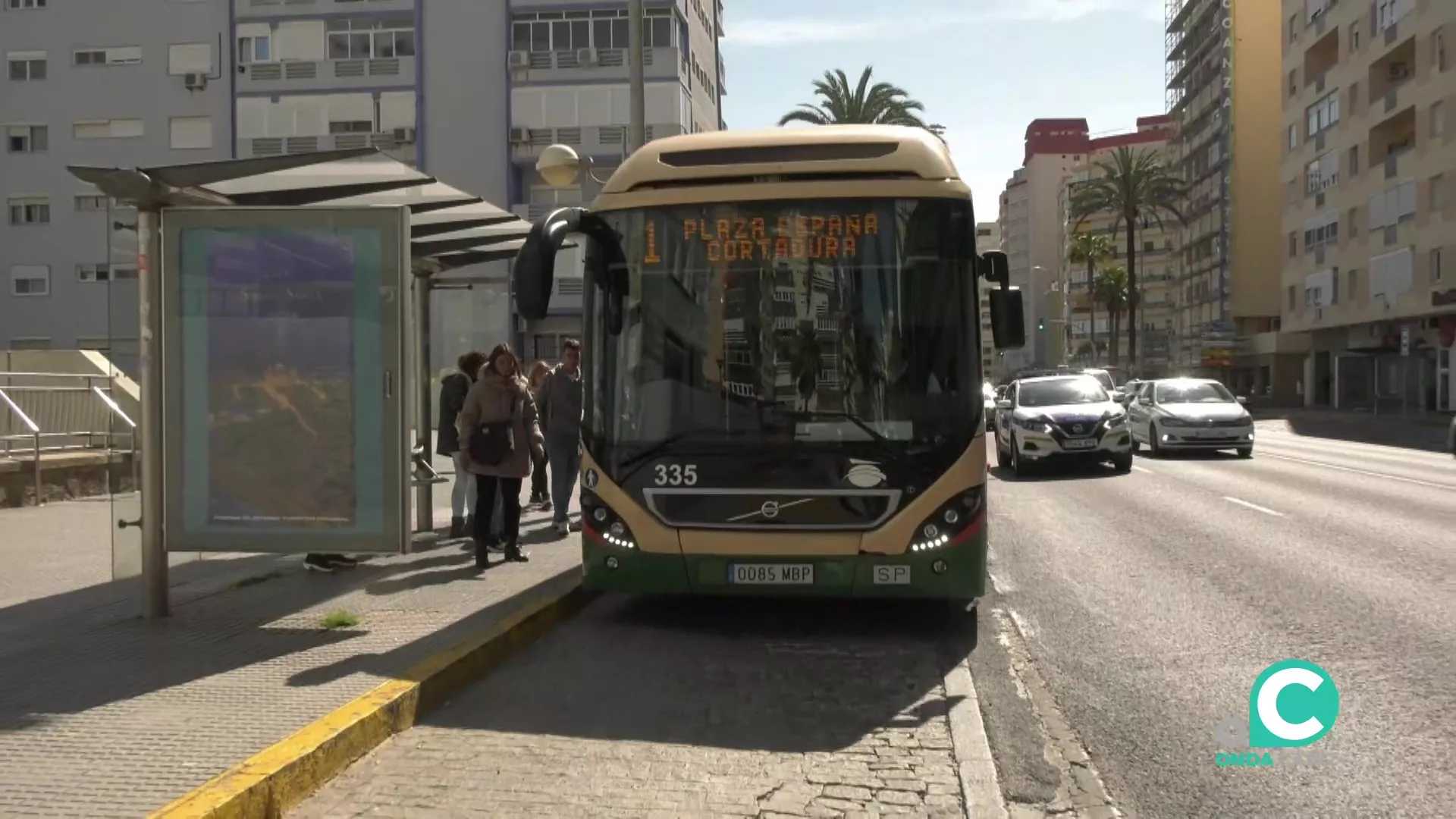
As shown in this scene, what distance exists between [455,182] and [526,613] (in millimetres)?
39862

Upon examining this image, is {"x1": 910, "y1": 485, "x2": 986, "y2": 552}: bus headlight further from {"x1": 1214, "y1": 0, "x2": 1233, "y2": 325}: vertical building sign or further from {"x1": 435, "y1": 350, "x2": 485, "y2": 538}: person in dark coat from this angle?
{"x1": 1214, "y1": 0, "x2": 1233, "y2": 325}: vertical building sign

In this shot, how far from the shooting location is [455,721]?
5.74 m

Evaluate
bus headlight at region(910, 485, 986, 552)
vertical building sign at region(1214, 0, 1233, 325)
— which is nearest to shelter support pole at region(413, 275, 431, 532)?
bus headlight at region(910, 485, 986, 552)

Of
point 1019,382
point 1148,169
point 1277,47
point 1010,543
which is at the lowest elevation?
point 1010,543

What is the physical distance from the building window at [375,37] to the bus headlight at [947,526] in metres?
43.5

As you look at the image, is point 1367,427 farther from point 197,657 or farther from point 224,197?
point 197,657

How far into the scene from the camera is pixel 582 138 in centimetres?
4528

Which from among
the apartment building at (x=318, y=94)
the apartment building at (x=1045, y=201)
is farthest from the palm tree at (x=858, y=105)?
the apartment building at (x=1045, y=201)

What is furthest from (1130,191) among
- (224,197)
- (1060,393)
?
(224,197)

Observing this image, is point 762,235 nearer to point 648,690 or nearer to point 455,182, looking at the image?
point 648,690

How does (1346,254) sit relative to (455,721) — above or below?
above

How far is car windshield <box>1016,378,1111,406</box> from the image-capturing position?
2119cm

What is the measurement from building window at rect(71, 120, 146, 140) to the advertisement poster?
1829 inches

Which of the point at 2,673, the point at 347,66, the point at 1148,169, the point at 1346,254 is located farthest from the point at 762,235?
the point at 1148,169
